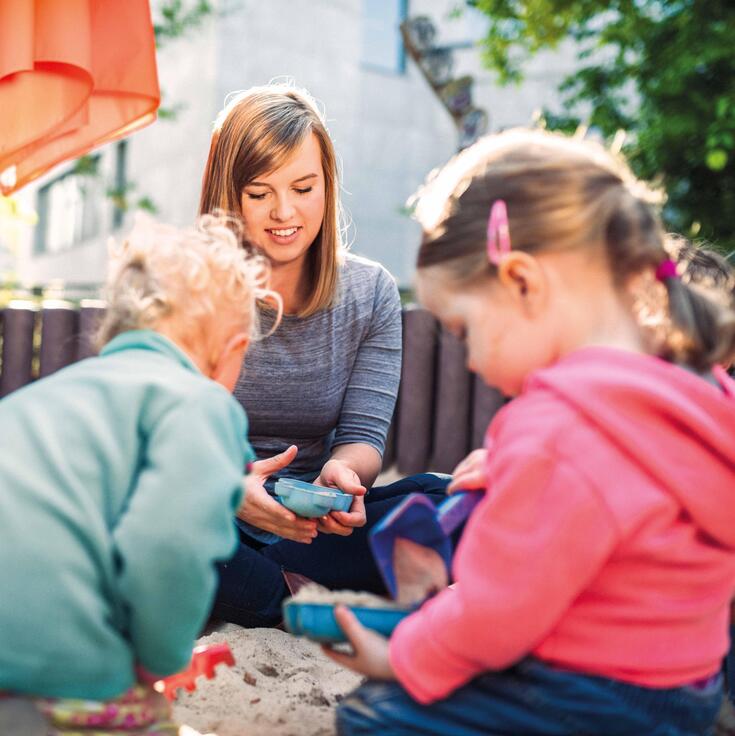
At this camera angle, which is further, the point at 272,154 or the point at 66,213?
the point at 66,213

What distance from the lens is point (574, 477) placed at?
3.98 feet

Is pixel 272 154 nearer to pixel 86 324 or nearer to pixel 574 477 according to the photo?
pixel 574 477

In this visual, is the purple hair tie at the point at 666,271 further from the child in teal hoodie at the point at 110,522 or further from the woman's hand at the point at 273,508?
the woman's hand at the point at 273,508

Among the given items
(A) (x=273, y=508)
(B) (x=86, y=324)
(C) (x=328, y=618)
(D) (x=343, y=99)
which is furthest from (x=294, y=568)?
(D) (x=343, y=99)

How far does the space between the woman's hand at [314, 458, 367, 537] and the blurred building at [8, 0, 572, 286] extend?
8.21m

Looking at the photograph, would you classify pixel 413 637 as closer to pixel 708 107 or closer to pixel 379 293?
pixel 379 293

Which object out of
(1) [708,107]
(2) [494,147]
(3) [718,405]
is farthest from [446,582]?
(1) [708,107]

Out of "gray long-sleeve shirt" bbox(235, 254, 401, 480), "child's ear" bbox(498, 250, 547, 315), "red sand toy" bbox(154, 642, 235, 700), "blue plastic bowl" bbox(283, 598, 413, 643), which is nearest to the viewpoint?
"child's ear" bbox(498, 250, 547, 315)

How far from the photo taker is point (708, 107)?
6715 mm

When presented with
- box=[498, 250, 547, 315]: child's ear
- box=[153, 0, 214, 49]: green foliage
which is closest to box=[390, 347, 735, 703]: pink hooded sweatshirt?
box=[498, 250, 547, 315]: child's ear

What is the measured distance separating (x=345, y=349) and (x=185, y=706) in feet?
3.43

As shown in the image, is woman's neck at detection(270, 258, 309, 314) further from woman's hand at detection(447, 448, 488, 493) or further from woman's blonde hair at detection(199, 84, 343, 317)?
woman's hand at detection(447, 448, 488, 493)

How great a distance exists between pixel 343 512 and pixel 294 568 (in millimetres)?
366

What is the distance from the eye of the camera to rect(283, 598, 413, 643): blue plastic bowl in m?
1.51
